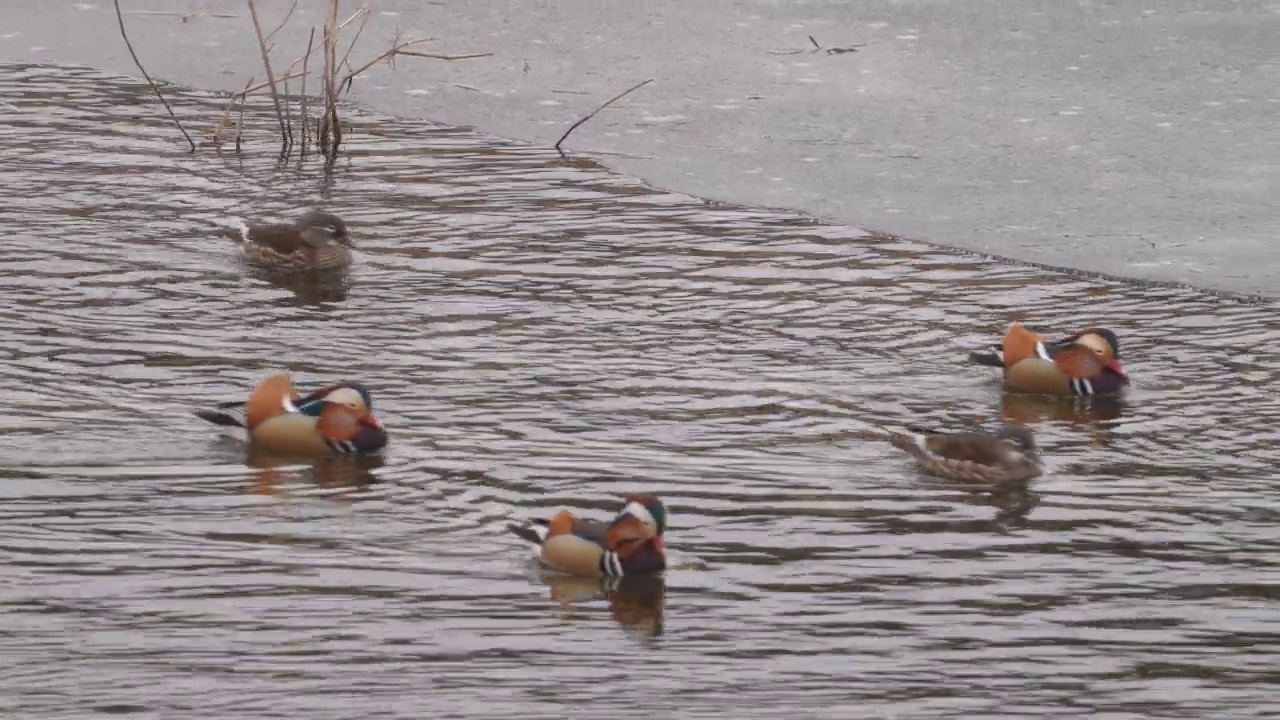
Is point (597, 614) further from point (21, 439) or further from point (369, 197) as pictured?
point (369, 197)

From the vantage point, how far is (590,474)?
30.2ft

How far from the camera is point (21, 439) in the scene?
9477 mm

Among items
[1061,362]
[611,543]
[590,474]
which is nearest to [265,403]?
[590,474]

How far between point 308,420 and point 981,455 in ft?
9.16

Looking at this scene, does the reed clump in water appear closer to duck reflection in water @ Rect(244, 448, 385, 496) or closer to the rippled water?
the rippled water

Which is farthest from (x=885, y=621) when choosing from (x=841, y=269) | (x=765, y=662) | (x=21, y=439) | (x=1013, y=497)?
(x=841, y=269)

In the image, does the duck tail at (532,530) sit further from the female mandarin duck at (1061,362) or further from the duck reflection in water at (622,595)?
the female mandarin duck at (1061,362)

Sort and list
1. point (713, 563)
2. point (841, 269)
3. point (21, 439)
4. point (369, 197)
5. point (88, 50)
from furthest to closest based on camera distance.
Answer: point (88, 50) → point (369, 197) → point (841, 269) → point (21, 439) → point (713, 563)

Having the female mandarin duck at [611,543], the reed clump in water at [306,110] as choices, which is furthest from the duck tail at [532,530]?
the reed clump in water at [306,110]

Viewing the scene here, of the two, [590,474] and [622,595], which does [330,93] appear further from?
[622,595]

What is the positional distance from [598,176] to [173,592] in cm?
691

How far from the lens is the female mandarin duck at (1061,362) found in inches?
410

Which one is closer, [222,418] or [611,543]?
[611,543]

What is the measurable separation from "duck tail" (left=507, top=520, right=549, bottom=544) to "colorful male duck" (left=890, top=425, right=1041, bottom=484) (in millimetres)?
1832
